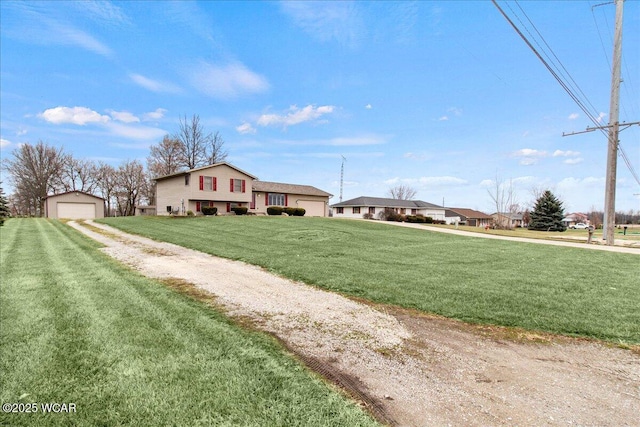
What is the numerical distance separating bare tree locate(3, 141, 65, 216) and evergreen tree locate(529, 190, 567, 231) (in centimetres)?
6589

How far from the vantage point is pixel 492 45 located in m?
8.41

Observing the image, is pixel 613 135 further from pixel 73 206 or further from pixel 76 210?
pixel 73 206

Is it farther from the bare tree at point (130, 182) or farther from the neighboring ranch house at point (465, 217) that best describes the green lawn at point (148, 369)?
the neighboring ranch house at point (465, 217)

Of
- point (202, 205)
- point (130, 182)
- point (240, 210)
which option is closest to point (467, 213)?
point (240, 210)

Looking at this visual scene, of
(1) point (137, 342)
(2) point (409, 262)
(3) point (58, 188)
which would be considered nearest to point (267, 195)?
(2) point (409, 262)

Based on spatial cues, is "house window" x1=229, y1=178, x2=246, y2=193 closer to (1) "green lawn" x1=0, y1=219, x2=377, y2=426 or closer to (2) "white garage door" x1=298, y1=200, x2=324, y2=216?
(2) "white garage door" x1=298, y1=200, x2=324, y2=216

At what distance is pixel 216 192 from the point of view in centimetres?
2686

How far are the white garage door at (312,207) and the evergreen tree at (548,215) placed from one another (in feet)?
95.7

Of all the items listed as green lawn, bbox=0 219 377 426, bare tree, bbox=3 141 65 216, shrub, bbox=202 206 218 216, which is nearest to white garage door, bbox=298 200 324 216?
shrub, bbox=202 206 218 216

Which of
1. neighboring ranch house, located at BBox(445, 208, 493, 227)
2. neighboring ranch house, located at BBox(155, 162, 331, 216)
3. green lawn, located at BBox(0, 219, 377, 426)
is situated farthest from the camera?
neighboring ranch house, located at BBox(445, 208, 493, 227)

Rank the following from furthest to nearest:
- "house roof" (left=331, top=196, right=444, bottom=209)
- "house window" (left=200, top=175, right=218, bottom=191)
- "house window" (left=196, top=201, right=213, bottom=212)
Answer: "house roof" (left=331, top=196, right=444, bottom=209) → "house window" (left=196, top=201, right=213, bottom=212) → "house window" (left=200, top=175, right=218, bottom=191)

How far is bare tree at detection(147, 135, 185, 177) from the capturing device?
3881 centimetres

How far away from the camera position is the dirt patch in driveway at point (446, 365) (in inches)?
87.4

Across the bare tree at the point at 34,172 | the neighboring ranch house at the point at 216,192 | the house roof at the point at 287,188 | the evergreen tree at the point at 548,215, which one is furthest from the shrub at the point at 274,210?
the evergreen tree at the point at 548,215
